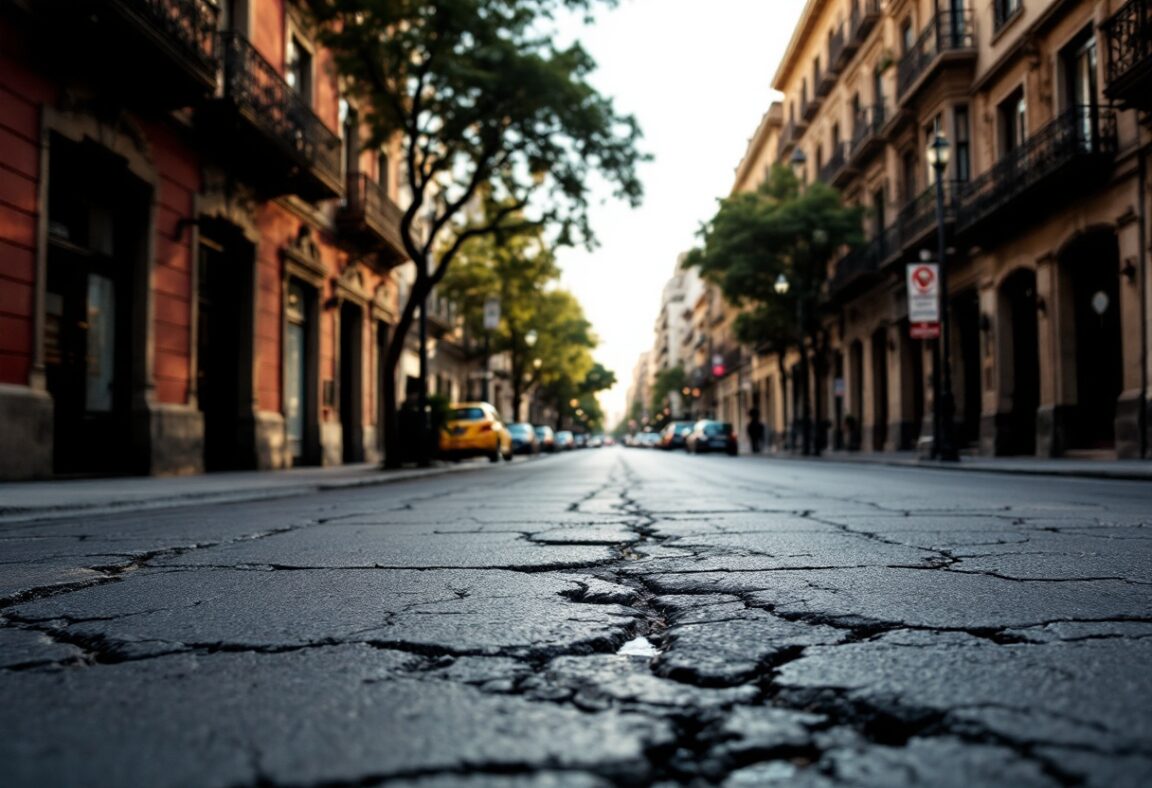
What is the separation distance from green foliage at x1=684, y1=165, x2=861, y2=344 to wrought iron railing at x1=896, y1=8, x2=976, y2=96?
15.2ft

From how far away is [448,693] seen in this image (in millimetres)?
1800

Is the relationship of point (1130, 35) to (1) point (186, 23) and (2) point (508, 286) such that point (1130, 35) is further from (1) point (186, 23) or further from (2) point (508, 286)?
(2) point (508, 286)

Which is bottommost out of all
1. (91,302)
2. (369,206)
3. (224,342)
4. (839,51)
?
(224,342)

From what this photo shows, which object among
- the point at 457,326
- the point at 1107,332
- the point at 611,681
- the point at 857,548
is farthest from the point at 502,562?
the point at 457,326

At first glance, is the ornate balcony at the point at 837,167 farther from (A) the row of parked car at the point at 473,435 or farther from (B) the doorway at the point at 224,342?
(B) the doorway at the point at 224,342

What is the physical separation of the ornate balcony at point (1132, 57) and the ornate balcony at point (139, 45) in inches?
550

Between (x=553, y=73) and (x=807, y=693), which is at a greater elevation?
(x=553, y=73)

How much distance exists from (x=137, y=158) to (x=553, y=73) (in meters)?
6.85

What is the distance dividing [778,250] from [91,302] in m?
21.3

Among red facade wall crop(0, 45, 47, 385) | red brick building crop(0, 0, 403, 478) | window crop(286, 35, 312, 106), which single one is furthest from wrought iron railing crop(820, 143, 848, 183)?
red facade wall crop(0, 45, 47, 385)

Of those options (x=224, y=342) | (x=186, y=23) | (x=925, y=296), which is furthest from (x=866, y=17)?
(x=224, y=342)

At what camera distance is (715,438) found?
33.1 meters

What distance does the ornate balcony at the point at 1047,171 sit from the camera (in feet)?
52.0

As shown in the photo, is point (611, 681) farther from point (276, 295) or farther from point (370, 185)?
point (370, 185)
